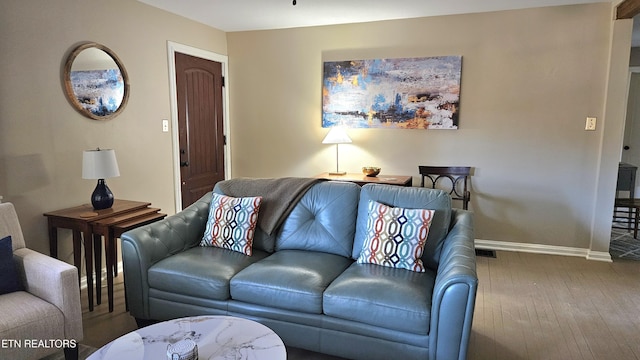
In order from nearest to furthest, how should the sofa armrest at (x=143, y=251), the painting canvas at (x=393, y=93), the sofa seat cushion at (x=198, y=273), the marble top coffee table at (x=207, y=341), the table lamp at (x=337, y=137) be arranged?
the marble top coffee table at (x=207, y=341), the sofa seat cushion at (x=198, y=273), the sofa armrest at (x=143, y=251), the painting canvas at (x=393, y=93), the table lamp at (x=337, y=137)

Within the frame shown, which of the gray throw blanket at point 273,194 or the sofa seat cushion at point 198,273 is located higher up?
the gray throw blanket at point 273,194

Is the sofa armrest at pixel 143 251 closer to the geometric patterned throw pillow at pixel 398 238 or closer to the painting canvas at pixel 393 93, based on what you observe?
the geometric patterned throw pillow at pixel 398 238

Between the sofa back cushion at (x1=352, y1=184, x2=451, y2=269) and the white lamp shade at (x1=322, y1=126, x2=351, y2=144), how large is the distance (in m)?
1.63

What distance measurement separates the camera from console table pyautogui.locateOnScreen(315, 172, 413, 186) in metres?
3.91

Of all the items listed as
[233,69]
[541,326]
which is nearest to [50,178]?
[233,69]

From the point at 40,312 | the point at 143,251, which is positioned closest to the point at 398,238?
the point at 143,251

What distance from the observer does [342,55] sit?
14.6ft

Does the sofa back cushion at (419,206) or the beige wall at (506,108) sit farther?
the beige wall at (506,108)

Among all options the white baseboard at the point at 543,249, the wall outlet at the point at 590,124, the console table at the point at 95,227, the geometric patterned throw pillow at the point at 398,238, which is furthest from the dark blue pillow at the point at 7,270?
the wall outlet at the point at 590,124

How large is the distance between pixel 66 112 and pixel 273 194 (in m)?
1.65

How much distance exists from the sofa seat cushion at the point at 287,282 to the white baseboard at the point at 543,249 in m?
2.32

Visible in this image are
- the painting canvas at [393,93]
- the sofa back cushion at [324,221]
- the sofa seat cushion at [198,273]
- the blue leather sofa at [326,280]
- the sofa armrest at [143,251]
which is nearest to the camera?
the blue leather sofa at [326,280]

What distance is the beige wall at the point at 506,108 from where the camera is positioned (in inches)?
149

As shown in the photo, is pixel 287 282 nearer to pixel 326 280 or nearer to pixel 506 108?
pixel 326 280
